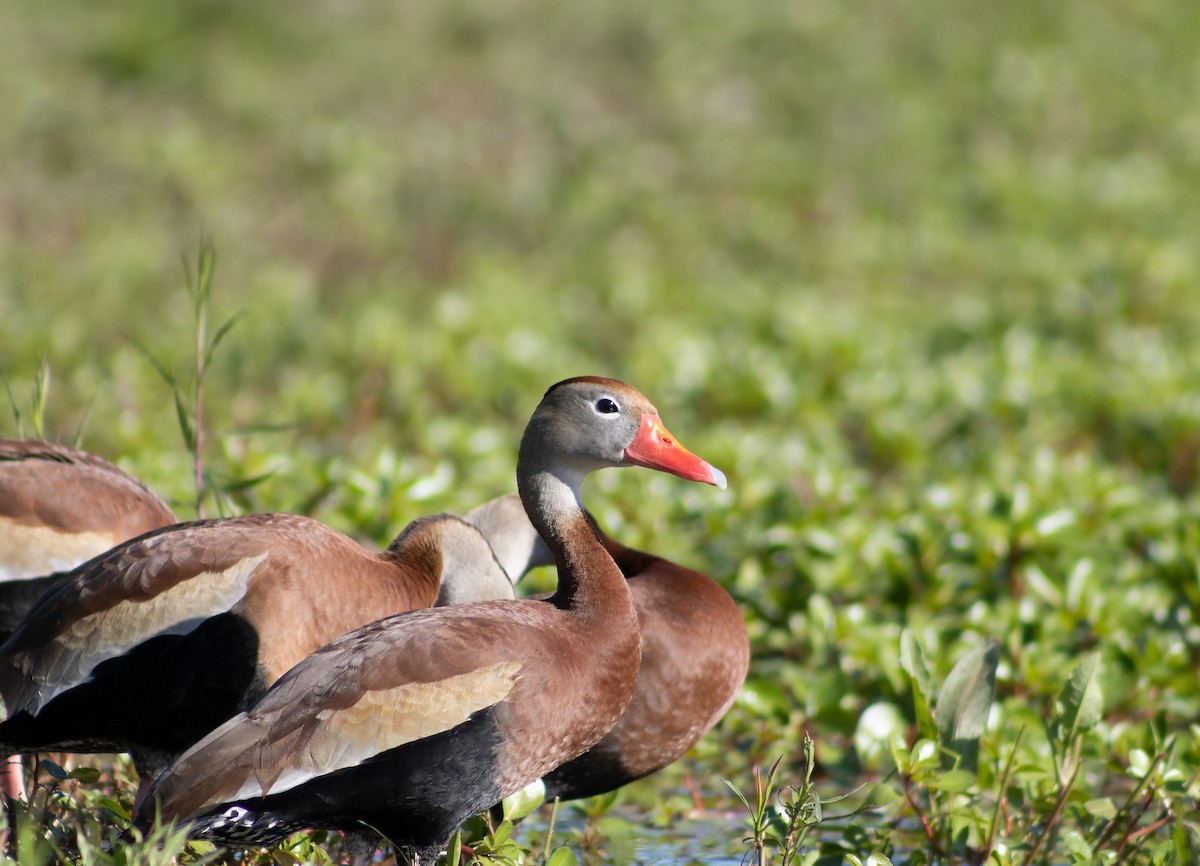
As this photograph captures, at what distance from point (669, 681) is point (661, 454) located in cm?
62

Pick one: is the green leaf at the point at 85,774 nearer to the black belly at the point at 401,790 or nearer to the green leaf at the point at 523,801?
the black belly at the point at 401,790

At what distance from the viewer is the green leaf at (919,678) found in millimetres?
3506

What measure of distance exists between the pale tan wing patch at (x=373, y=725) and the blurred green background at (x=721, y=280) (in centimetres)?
153

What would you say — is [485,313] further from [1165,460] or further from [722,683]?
[722,683]

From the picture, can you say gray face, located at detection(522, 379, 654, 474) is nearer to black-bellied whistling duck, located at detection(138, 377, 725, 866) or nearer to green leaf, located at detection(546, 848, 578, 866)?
black-bellied whistling duck, located at detection(138, 377, 725, 866)

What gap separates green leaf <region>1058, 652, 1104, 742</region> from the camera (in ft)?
11.2

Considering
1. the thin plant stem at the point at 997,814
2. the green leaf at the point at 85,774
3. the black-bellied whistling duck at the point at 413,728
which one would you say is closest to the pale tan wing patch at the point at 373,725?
the black-bellied whistling duck at the point at 413,728

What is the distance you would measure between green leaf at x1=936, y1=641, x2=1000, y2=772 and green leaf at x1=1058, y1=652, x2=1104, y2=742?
7.4 inches

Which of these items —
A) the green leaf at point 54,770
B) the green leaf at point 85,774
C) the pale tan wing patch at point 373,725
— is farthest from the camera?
the green leaf at point 85,774

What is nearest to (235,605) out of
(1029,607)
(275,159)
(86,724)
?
(86,724)

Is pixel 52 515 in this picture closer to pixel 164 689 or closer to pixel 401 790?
pixel 164 689

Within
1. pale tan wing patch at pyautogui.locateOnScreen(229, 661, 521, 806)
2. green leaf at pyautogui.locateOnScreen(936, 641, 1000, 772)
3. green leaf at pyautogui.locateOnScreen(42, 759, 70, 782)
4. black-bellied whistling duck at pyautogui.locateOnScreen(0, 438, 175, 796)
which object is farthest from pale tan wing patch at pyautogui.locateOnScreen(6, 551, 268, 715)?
green leaf at pyautogui.locateOnScreen(936, 641, 1000, 772)

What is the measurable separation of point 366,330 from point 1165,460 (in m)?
4.01

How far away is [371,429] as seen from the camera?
24.0ft
